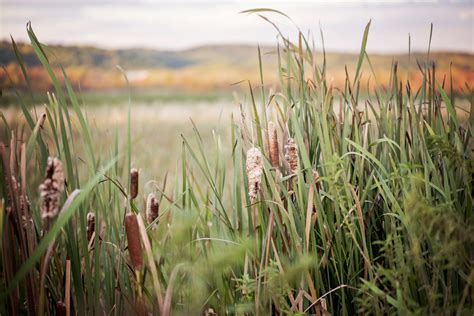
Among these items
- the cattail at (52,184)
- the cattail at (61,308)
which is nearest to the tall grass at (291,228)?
the cattail at (61,308)

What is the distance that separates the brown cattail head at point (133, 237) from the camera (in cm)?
77

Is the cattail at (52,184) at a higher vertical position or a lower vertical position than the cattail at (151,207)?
higher

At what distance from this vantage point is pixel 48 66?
0.90m

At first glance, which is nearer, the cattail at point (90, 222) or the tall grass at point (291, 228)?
the tall grass at point (291, 228)

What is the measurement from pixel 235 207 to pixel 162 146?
2439mm

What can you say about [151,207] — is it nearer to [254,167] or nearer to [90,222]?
[90,222]

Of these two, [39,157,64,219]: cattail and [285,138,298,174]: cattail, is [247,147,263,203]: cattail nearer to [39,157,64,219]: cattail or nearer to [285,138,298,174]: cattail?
[285,138,298,174]: cattail

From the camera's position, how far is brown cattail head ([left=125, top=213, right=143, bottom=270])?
2.52ft

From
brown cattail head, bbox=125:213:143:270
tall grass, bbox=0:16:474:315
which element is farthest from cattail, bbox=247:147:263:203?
brown cattail head, bbox=125:213:143:270

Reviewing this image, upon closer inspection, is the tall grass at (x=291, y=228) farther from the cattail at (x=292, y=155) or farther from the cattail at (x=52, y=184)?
the cattail at (x=52, y=184)

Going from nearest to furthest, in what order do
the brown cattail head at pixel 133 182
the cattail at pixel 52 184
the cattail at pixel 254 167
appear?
the cattail at pixel 52 184 < the cattail at pixel 254 167 < the brown cattail head at pixel 133 182

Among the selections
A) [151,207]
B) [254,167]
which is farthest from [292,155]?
[151,207]

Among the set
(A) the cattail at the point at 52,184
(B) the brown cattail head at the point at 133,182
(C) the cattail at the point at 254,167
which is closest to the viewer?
(A) the cattail at the point at 52,184

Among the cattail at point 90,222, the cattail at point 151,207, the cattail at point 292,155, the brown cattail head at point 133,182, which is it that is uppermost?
the cattail at point 292,155
